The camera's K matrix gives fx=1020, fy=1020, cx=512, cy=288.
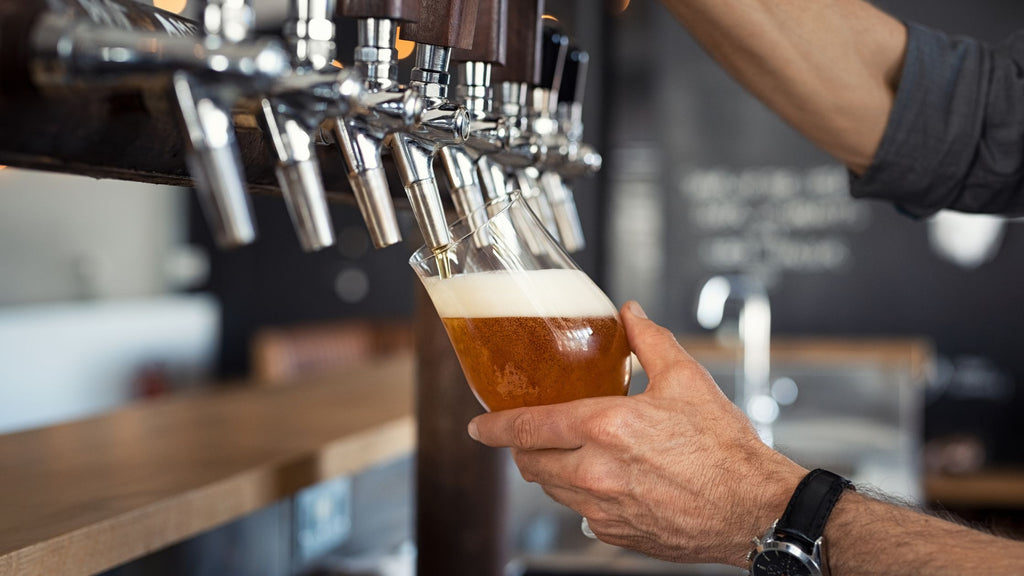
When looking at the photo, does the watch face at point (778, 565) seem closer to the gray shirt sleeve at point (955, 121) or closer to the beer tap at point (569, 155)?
the beer tap at point (569, 155)

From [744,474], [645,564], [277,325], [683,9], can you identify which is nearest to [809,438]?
[645,564]

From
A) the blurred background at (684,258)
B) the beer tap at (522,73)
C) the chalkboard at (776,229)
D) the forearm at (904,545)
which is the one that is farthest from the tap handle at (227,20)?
the chalkboard at (776,229)

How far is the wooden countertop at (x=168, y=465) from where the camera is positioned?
0.82 metres

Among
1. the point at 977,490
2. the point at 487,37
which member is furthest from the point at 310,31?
the point at 977,490

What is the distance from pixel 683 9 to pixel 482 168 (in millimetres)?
467

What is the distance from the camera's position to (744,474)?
81cm

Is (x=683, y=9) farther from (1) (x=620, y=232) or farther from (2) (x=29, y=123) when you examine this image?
(1) (x=620, y=232)

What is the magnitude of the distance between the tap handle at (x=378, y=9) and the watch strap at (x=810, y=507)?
18.7 inches

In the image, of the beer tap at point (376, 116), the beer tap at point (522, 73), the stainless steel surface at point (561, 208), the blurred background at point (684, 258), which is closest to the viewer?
the beer tap at point (376, 116)

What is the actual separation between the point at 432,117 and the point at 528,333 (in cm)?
18

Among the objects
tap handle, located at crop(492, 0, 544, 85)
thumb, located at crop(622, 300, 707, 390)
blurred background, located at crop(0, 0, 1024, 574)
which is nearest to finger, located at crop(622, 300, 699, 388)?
thumb, located at crop(622, 300, 707, 390)

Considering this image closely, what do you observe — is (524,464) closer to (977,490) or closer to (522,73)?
(522,73)

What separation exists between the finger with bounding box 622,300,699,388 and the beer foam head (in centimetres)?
6

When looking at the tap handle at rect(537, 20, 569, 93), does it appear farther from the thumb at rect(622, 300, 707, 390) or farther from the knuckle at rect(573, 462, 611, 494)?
the knuckle at rect(573, 462, 611, 494)
